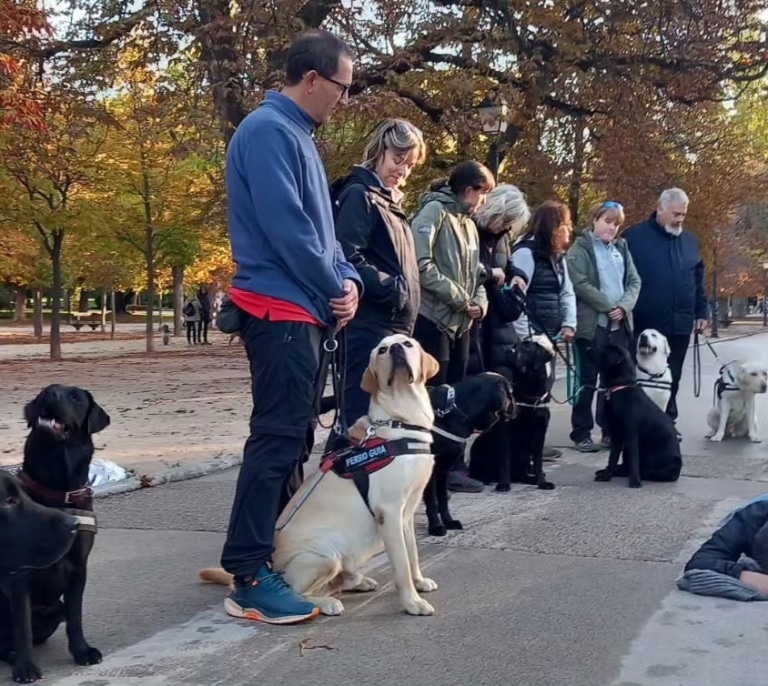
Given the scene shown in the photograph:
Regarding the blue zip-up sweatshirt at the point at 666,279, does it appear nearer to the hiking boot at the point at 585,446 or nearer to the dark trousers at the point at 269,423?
the hiking boot at the point at 585,446

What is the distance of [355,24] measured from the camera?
615 inches

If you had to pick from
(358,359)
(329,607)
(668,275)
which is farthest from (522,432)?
(329,607)

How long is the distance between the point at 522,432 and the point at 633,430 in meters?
0.85

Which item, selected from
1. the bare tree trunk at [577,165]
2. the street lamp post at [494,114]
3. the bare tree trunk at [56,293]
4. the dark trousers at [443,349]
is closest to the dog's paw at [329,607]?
the dark trousers at [443,349]

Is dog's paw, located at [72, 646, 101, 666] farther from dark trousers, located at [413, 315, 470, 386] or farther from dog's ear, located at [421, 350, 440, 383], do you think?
dark trousers, located at [413, 315, 470, 386]

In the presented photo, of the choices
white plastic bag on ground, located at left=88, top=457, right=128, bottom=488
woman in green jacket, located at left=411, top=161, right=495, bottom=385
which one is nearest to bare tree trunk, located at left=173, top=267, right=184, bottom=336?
white plastic bag on ground, located at left=88, top=457, right=128, bottom=488

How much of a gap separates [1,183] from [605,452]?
18.3m

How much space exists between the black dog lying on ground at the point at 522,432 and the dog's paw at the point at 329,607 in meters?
2.93

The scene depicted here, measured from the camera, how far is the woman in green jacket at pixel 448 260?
6.48 meters

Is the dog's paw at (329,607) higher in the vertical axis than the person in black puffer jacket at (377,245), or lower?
lower

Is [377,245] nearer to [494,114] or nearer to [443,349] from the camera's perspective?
[443,349]

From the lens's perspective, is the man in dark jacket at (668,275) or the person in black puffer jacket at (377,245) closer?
the person in black puffer jacket at (377,245)

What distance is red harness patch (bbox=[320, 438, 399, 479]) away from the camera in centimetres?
433

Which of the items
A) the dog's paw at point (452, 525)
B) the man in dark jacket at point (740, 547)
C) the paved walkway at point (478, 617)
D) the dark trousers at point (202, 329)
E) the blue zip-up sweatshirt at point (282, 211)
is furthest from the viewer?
the dark trousers at point (202, 329)
